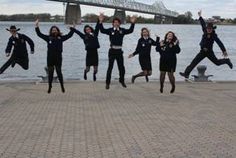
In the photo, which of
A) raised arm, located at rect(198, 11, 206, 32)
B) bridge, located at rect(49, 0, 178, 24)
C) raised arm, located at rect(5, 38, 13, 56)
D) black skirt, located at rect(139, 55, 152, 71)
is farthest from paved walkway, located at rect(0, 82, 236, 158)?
bridge, located at rect(49, 0, 178, 24)

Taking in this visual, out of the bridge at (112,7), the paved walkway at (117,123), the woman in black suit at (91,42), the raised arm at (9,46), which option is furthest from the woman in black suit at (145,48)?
the bridge at (112,7)

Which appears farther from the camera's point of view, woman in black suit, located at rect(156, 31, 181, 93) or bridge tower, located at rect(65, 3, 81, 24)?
bridge tower, located at rect(65, 3, 81, 24)

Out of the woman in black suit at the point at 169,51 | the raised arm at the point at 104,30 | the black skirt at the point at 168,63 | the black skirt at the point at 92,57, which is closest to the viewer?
the woman in black suit at the point at 169,51

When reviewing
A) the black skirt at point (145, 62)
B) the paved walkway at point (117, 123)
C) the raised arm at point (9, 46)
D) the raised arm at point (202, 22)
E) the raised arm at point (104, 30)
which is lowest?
the paved walkway at point (117, 123)

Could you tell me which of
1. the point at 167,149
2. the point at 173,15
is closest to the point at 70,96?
the point at 167,149

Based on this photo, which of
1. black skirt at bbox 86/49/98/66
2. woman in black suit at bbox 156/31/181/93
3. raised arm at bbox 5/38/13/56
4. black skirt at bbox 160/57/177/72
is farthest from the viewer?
black skirt at bbox 86/49/98/66

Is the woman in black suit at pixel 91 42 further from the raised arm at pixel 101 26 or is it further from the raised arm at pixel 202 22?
the raised arm at pixel 202 22

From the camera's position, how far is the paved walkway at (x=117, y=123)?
7797 mm

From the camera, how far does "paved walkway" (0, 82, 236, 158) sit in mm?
7797

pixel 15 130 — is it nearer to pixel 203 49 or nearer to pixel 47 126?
pixel 47 126

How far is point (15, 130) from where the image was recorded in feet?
30.0

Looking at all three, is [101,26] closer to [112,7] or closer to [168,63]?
[168,63]

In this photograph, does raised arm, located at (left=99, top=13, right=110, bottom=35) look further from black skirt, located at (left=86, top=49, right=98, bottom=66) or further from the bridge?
the bridge

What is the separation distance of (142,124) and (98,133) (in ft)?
3.39
